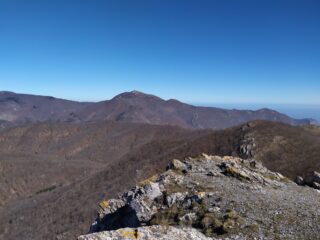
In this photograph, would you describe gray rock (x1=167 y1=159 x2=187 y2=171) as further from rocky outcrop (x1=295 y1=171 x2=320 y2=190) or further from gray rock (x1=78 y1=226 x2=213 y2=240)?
gray rock (x1=78 y1=226 x2=213 y2=240)

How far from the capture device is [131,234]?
29.7m

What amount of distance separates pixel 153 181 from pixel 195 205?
9.28 meters

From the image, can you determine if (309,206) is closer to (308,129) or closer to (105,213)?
(105,213)

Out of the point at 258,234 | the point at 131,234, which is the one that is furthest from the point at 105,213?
the point at 258,234

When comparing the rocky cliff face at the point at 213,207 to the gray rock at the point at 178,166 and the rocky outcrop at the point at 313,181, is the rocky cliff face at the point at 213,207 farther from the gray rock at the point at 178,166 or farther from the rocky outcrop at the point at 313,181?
the rocky outcrop at the point at 313,181

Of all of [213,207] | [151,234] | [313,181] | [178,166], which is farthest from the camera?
[313,181]

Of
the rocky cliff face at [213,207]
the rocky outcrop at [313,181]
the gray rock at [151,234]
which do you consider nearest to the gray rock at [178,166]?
the rocky cliff face at [213,207]

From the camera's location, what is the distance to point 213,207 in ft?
117

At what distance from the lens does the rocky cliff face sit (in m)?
30.7

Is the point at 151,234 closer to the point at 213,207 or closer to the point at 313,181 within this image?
the point at 213,207

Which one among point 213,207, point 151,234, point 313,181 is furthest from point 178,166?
point 151,234

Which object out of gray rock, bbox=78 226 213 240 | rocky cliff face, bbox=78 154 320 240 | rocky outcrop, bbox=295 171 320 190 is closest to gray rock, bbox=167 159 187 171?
rocky cliff face, bbox=78 154 320 240

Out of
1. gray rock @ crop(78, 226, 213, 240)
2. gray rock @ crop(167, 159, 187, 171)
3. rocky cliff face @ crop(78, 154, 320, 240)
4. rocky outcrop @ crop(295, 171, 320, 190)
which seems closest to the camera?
gray rock @ crop(78, 226, 213, 240)

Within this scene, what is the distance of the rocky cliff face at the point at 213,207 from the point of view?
30688 mm
